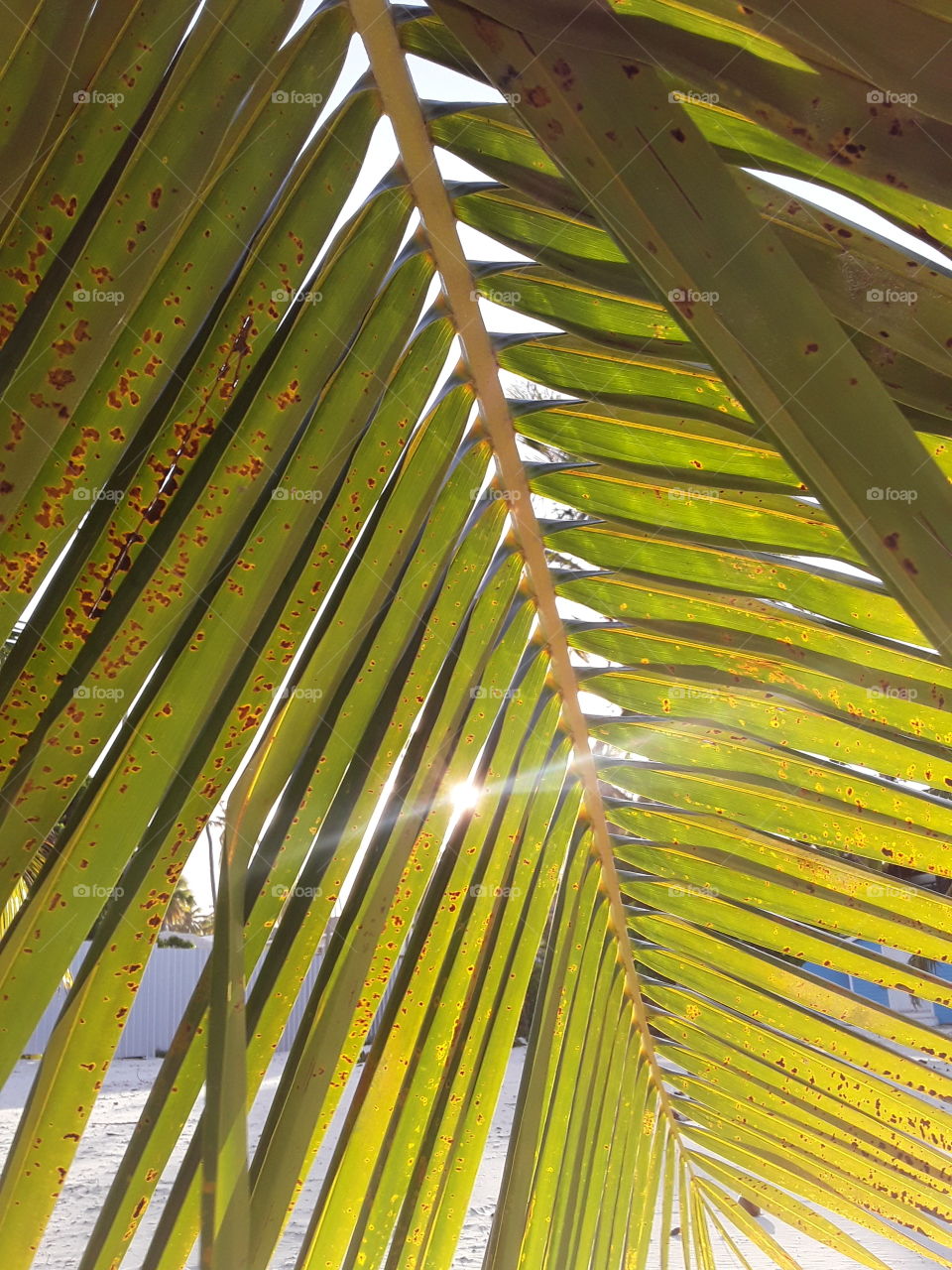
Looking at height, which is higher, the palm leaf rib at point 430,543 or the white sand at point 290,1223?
the palm leaf rib at point 430,543

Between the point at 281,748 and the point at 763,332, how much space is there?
516mm

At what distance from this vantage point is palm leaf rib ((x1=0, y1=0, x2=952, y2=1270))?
0.43 meters

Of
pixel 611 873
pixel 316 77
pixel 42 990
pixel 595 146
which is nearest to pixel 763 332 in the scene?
pixel 595 146

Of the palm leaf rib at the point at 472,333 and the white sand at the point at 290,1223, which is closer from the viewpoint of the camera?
the palm leaf rib at the point at 472,333

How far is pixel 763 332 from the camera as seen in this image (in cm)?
41

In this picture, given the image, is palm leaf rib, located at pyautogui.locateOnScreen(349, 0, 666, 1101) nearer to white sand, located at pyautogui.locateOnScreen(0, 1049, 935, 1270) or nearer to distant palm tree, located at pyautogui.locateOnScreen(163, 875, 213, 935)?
white sand, located at pyautogui.locateOnScreen(0, 1049, 935, 1270)

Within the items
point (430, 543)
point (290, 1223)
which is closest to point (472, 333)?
point (430, 543)

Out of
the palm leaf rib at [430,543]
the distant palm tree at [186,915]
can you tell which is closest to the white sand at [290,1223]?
the palm leaf rib at [430,543]

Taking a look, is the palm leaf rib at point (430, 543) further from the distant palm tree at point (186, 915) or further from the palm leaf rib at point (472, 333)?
the distant palm tree at point (186, 915)

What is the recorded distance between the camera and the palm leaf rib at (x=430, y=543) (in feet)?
1.40

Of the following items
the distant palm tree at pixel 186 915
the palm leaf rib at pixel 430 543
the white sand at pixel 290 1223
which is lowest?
the white sand at pixel 290 1223

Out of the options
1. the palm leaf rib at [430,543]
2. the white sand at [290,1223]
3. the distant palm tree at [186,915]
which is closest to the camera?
the palm leaf rib at [430,543]

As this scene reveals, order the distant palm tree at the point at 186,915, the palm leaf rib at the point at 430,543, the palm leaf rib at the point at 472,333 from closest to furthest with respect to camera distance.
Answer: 1. the palm leaf rib at the point at 430,543
2. the palm leaf rib at the point at 472,333
3. the distant palm tree at the point at 186,915

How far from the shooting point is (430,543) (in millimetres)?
874
